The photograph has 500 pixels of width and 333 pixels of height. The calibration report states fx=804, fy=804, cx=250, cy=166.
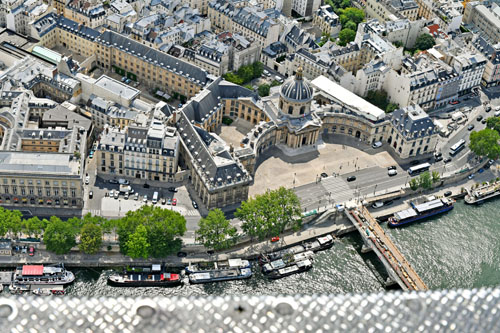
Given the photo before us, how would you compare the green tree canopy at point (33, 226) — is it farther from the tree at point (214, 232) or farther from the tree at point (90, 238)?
the tree at point (214, 232)

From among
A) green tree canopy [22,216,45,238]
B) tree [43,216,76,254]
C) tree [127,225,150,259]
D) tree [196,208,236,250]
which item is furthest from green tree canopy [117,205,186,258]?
green tree canopy [22,216,45,238]

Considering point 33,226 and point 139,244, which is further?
point 33,226

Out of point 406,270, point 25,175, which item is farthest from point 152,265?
point 406,270

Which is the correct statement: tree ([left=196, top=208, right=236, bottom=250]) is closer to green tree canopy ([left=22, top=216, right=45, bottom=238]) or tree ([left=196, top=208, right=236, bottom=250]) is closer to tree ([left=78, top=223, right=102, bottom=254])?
tree ([left=78, top=223, right=102, bottom=254])

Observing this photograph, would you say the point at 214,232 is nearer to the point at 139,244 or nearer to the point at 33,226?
the point at 139,244

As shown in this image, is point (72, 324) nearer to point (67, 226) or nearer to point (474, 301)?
point (474, 301)

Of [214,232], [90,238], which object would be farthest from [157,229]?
[90,238]
